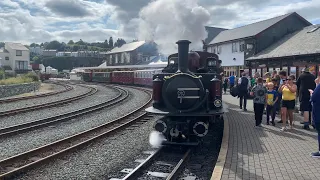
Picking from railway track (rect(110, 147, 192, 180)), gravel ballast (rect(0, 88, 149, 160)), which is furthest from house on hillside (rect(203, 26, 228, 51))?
railway track (rect(110, 147, 192, 180))

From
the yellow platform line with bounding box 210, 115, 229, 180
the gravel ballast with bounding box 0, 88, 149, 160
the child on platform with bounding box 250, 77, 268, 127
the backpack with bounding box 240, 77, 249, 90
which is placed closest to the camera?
the yellow platform line with bounding box 210, 115, 229, 180

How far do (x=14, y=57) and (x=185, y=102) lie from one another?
75.4 m

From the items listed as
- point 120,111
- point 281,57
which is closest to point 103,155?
point 120,111

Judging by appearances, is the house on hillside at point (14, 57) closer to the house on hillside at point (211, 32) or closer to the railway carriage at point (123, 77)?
the railway carriage at point (123, 77)

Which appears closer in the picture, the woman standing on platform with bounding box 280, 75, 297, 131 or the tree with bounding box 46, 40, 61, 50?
the woman standing on platform with bounding box 280, 75, 297, 131

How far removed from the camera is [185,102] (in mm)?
7145

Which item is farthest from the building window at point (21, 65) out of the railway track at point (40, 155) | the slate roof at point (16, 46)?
the railway track at point (40, 155)

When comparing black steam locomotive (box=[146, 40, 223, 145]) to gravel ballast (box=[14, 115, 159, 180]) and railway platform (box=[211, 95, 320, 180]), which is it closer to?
railway platform (box=[211, 95, 320, 180])

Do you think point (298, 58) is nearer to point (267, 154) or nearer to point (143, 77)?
point (267, 154)

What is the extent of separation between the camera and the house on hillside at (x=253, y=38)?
29.6 m

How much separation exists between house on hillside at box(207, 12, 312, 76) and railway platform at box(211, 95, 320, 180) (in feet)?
70.9

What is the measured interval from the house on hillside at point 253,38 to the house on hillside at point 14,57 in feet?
183

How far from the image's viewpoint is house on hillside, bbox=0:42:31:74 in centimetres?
7319

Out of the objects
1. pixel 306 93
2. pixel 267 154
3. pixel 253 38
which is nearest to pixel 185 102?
pixel 267 154
